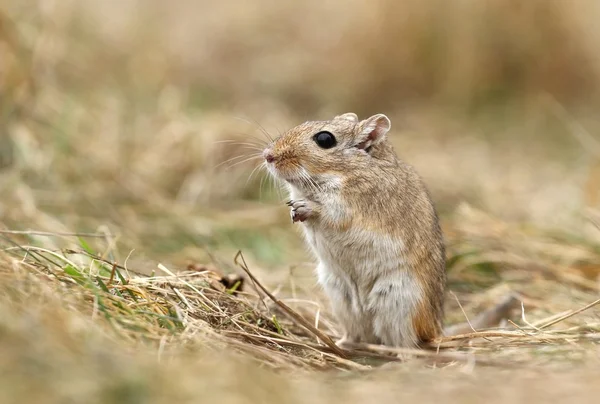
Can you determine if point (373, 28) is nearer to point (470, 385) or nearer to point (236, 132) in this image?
point (236, 132)

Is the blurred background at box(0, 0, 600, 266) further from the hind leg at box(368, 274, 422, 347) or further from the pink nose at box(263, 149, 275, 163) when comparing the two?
the hind leg at box(368, 274, 422, 347)

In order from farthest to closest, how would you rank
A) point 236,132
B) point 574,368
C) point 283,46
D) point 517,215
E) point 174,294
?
point 283,46 < point 236,132 < point 517,215 < point 174,294 < point 574,368

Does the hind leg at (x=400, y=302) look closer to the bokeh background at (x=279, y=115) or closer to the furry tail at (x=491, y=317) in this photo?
the furry tail at (x=491, y=317)

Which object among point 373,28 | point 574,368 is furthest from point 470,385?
point 373,28

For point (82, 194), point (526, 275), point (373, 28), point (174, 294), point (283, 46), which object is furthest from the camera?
point (283, 46)

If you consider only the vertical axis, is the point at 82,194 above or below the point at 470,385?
above

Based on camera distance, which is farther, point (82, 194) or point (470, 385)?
point (82, 194)

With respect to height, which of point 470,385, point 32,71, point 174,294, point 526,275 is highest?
point 32,71

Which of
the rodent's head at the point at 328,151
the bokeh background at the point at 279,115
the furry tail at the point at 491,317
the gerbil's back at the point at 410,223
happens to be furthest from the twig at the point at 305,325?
the bokeh background at the point at 279,115
